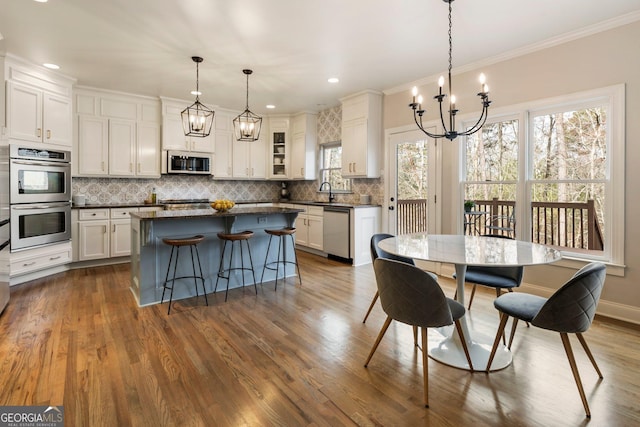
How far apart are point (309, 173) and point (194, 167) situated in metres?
2.15

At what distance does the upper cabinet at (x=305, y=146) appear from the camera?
6.56m

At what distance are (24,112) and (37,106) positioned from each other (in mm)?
198

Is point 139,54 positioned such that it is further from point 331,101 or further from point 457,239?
point 457,239

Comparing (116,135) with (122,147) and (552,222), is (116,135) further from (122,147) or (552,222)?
(552,222)

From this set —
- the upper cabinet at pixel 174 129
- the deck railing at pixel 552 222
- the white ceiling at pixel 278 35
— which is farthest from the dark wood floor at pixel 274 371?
the upper cabinet at pixel 174 129

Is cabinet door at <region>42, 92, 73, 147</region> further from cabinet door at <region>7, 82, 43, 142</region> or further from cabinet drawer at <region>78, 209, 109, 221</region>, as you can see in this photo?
cabinet drawer at <region>78, 209, 109, 221</region>

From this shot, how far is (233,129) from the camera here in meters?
6.53

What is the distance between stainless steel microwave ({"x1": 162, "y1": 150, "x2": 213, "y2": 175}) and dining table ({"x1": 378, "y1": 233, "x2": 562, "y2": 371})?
439cm

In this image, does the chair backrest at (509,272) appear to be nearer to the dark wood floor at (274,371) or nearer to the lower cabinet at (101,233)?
the dark wood floor at (274,371)

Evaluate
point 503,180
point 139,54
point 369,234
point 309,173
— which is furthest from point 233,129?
point 503,180

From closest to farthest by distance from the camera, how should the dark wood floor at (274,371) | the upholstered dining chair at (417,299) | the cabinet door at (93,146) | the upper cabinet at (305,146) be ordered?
the dark wood floor at (274,371)
the upholstered dining chair at (417,299)
the cabinet door at (93,146)
the upper cabinet at (305,146)

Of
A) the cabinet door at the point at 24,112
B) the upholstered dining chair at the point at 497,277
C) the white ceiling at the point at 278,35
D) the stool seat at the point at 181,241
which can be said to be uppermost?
the white ceiling at the point at 278,35

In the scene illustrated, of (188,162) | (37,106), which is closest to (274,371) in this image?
(37,106)

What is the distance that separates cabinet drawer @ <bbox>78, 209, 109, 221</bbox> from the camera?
15.8 feet
